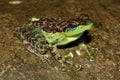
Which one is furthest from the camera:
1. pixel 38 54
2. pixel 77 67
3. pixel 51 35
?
pixel 51 35

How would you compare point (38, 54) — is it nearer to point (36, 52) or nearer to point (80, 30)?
point (36, 52)

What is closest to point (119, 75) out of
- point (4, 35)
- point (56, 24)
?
point (56, 24)

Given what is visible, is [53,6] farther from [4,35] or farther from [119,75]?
[119,75]

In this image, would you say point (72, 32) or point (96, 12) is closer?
point (72, 32)

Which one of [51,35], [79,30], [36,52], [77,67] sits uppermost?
[79,30]

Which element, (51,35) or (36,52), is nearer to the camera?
(36,52)

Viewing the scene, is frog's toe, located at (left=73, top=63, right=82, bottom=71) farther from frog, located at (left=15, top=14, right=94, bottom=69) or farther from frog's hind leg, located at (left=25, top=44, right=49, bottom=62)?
frog's hind leg, located at (left=25, top=44, right=49, bottom=62)

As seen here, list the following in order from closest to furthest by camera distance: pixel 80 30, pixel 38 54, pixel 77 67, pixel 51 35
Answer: pixel 80 30 < pixel 77 67 < pixel 38 54 < pixel 51 35

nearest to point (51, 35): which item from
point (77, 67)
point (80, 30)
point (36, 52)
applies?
point (36, 52)
